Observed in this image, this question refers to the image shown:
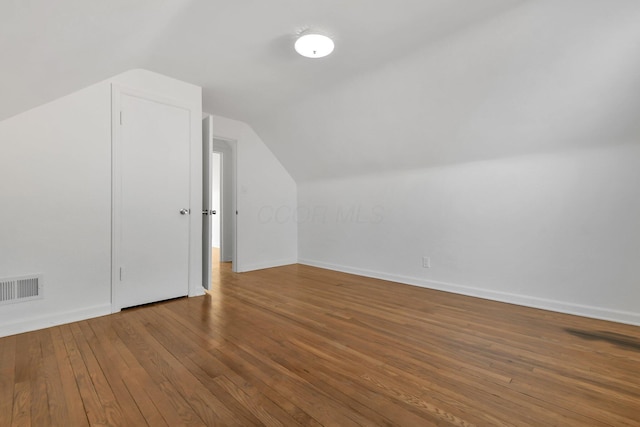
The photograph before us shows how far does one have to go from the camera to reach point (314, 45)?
7.80 feet

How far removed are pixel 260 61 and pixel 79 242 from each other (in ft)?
7.68

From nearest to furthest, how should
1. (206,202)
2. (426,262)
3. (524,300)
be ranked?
(524,300), (206,202), (426,262)

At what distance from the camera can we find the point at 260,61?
9.30 feet

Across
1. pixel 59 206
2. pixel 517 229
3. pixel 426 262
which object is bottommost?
pixel 426 262

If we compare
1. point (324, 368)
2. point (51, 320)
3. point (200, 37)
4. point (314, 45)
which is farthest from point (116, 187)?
point (324, 368)

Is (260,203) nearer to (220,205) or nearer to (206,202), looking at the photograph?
(220,205)

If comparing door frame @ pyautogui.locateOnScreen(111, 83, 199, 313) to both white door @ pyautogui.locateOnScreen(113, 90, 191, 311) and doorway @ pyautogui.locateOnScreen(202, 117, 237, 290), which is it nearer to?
white door @ pyautogui.locateOnScreen(113, 90, 191, 311)

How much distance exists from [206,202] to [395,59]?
8.45ft

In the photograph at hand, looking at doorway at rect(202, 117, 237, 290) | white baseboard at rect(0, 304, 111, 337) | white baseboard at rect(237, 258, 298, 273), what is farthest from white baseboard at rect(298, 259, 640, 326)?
white baseboard at rect(0, 304, 111, 337)

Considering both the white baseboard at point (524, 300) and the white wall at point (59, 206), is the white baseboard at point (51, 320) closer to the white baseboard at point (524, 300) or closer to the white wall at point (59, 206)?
the white wall at point (59, 206)

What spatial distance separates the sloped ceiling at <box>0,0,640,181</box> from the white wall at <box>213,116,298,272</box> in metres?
1.14

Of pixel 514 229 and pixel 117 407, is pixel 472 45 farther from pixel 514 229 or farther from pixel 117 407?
pixel 117 407

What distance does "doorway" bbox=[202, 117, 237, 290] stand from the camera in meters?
3.45

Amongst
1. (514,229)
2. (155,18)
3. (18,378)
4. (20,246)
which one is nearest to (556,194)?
(514,229)
